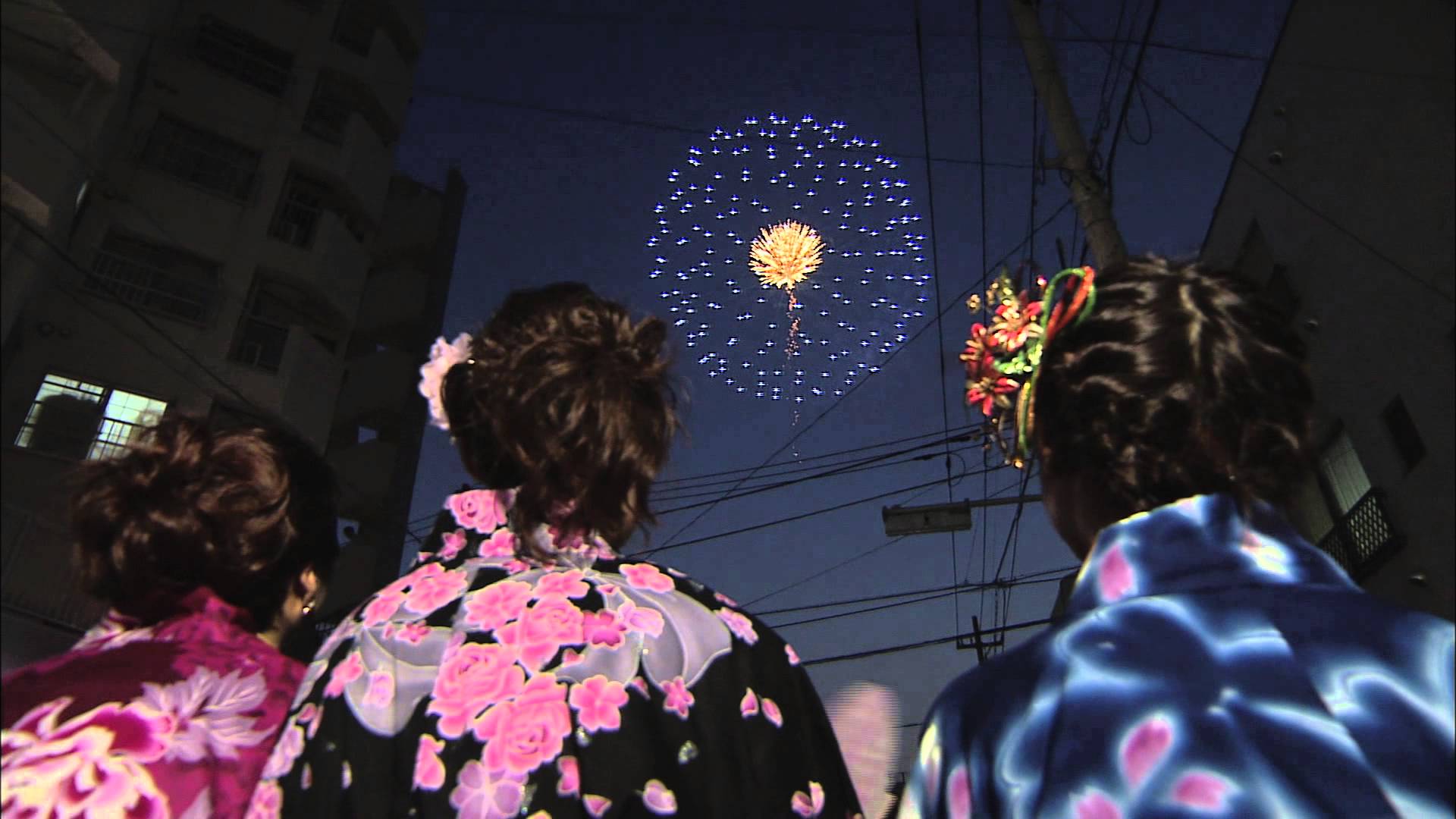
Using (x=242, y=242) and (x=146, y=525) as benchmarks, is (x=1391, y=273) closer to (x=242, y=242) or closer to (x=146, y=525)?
(x=146, y=525)

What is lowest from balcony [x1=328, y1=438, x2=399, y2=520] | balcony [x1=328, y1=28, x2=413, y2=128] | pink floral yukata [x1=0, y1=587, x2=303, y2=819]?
pink floral yukata [x1=0, y1=587, x2=303, y2=819]

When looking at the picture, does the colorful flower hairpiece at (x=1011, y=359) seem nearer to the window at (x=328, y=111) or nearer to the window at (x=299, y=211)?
the window at (x=299, y=211)

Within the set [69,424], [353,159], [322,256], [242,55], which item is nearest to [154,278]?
[69,424]

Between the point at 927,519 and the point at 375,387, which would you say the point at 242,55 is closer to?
the point at 375,387

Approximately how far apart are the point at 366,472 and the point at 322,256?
3.36 metres

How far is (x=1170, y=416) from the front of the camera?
110cm

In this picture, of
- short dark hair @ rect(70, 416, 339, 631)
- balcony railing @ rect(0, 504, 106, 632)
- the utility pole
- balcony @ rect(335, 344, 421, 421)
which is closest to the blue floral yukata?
short dark hair @ rect(70, 416, 339, 631)

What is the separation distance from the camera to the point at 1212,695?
970 mm

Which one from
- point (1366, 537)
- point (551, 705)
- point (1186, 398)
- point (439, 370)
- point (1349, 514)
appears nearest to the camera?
point (1186, 398)

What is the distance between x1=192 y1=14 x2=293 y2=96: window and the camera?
6.80m

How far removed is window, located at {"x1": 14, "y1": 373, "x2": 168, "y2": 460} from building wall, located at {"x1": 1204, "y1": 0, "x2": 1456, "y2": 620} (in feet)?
27.9

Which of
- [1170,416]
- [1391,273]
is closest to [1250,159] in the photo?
[1391,273]

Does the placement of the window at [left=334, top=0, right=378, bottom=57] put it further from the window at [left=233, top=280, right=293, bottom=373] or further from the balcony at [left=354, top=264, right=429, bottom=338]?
the window at [left=233, top=280, right=293, bottom=373]

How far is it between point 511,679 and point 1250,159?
11.7 m
